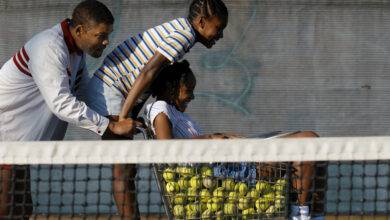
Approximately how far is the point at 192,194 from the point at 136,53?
2.65ft

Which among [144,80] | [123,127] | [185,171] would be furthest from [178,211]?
[144,80]

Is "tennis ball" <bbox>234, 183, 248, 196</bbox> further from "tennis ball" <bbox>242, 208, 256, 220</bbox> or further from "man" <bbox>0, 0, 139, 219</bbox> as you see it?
"man" <bbox>0, 0, 139, 219</bbox>

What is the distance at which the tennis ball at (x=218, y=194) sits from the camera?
407 centimetres

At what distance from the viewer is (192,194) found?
160 inches

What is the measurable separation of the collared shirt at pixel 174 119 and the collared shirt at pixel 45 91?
0.86 ft

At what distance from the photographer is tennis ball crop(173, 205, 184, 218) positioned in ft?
13.4

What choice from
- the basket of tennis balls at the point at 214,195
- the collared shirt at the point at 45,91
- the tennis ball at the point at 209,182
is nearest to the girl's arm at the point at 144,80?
the collared shirt at the point at 45,91

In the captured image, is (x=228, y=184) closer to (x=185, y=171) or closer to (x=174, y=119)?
(x=185, y=171)

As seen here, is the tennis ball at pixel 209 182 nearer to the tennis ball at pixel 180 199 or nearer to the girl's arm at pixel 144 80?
the tennis ball at pixel 180 199

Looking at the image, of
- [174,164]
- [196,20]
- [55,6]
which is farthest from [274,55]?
[174,164]

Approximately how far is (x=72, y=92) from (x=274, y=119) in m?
2.55

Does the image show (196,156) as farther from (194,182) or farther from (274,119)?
(274,119)

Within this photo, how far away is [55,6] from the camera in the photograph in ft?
22.9

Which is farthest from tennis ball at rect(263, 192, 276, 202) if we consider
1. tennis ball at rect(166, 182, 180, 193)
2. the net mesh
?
tennis ball at rect(166, 182, 180, 193)
